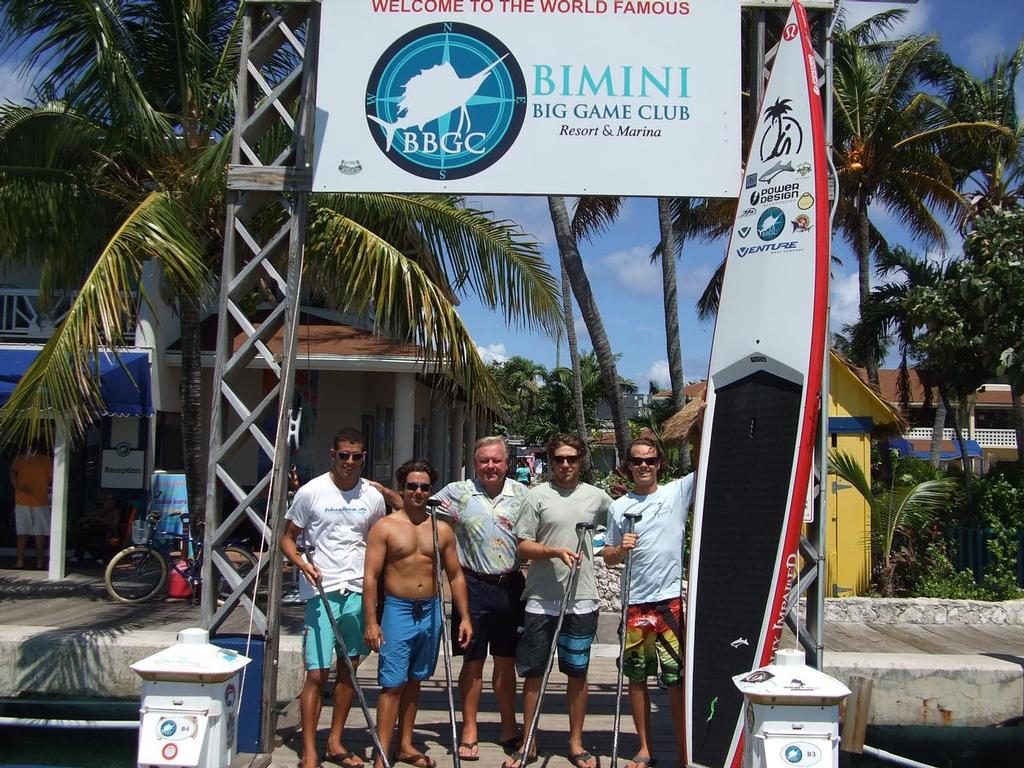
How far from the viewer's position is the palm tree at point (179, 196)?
870cm

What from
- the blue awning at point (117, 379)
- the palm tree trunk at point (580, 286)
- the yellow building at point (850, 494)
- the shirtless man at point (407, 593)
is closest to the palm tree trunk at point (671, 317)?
the palm tree trunk at point (580, 286)

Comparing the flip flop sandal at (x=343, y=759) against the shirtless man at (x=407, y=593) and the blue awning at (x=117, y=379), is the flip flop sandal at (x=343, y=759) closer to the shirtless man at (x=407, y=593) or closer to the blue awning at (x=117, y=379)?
the shirtless man at (x=407, y=593)

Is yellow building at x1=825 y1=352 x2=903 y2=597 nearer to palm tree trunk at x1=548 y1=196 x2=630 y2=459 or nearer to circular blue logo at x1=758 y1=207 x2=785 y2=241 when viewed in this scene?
palm tree trunk at x1=548 y1=196 x2=630 y2=459

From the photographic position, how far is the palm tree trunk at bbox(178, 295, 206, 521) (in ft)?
32.0

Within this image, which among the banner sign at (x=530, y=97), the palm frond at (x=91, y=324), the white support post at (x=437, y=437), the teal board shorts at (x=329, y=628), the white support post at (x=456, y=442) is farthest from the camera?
the white support post at (x=456, y=442)

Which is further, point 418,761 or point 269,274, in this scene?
point 269,274

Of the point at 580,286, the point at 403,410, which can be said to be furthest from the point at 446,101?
the point at 403,410

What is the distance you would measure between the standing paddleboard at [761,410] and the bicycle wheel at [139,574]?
6803mm

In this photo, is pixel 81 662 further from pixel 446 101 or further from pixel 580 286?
pixel 580 286

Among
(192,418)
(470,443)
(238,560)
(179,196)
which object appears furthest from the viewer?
(470,443)

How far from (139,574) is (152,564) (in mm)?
181

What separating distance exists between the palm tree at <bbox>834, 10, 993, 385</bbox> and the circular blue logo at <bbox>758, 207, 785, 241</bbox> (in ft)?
38.0

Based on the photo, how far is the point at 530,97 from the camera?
223 inches

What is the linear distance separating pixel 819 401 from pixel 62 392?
4.75 m
